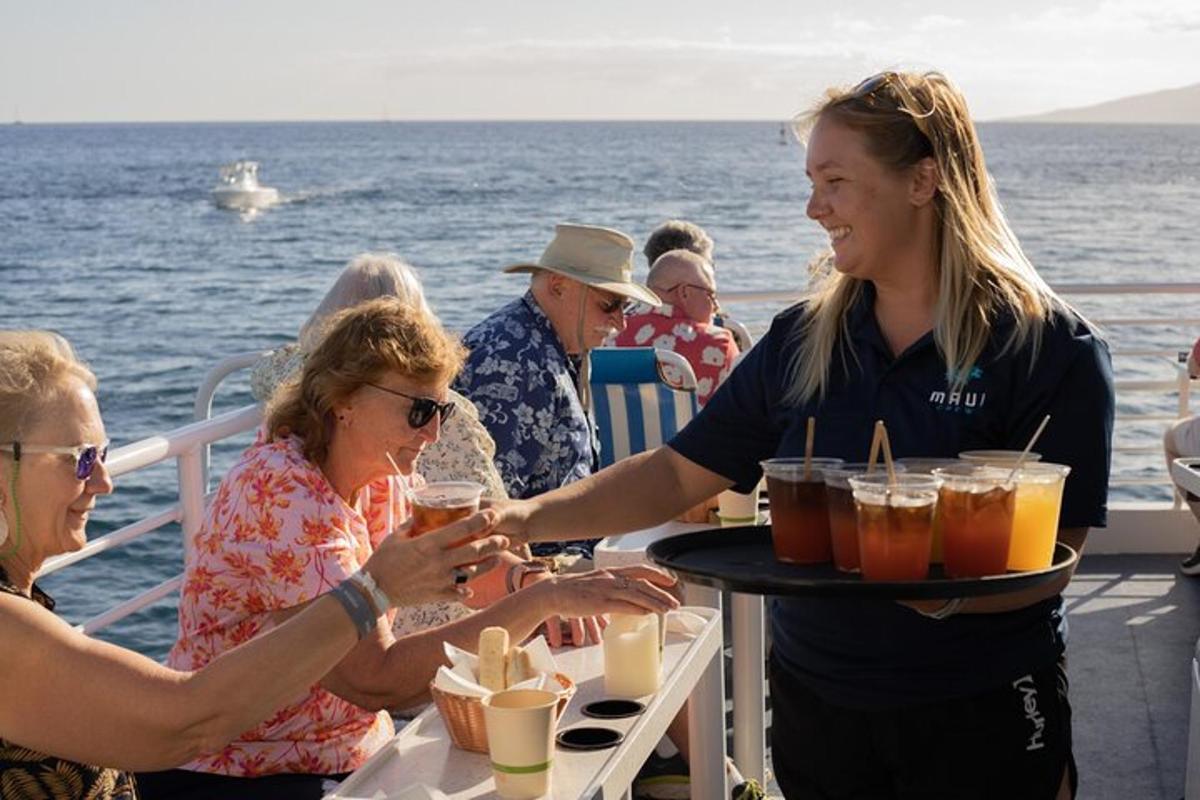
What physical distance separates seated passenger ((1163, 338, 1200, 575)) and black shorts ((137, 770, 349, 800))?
13.1ft

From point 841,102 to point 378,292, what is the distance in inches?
85.1

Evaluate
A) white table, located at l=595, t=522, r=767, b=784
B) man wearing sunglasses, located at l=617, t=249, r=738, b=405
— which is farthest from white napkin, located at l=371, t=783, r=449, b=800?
man wearing sunglasses, located at l=617, t=249, r=738, b=405

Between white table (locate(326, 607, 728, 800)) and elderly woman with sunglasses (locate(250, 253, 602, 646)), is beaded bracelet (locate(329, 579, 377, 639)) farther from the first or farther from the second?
elderly woman with sunglasses (locate(250, 253, 602, 646))

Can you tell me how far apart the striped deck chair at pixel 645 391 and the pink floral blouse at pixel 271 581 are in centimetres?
272

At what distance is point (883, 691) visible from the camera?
2.23 metres

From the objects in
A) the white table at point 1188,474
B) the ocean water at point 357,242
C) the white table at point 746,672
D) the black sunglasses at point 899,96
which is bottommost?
the ocean water at point 357,242

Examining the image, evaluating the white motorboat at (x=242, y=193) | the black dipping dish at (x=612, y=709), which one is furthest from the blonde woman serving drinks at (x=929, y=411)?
the white motorboat at (x=242, y=193)

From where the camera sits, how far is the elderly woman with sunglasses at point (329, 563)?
264 cm

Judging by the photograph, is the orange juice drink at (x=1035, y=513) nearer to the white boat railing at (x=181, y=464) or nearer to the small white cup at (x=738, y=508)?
the white boat railing at (x=181, y=464)

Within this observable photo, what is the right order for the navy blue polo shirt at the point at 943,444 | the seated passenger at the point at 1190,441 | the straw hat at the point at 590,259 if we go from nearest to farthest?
1. the navy blue polo shirt at the point at 943,444
2. the straw hat at the point at 590,259
3. the seated passenger at the point at 1190,441

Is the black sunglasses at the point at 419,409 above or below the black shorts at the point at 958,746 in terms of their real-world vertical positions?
above

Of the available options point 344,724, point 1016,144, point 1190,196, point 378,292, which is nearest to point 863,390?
point 344,724

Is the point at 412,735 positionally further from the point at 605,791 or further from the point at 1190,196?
the point at 1190,196

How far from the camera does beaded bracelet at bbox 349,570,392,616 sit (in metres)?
2.13
